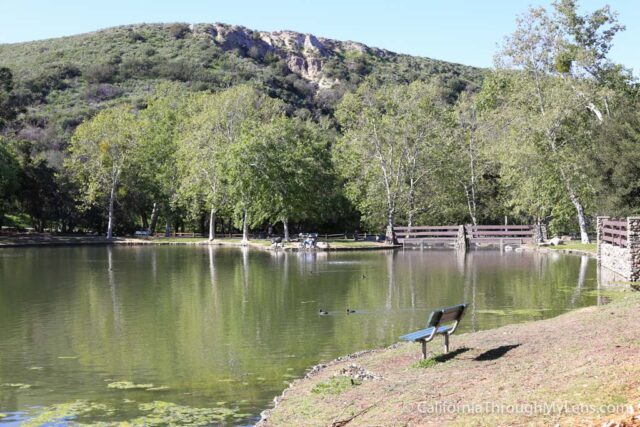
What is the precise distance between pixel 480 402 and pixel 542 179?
4795cm

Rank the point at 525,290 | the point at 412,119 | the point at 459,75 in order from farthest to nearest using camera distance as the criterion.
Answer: the point at 459,75, the point at 412,119, the point at 525,290

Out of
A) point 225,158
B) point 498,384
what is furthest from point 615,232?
point 225,158

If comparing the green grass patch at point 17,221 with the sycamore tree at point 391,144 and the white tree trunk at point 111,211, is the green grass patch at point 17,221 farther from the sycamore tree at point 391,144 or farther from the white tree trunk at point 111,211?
the sycamore tree at point 391,144

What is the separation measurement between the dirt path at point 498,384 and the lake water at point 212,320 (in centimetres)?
159

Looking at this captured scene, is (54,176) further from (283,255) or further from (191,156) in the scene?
(283,255)

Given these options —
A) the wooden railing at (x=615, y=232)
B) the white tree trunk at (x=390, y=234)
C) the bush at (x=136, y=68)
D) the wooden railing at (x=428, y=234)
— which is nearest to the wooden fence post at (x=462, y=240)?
the wooden railing at (x=428, y=234)

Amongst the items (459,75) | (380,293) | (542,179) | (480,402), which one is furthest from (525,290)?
(459,75)

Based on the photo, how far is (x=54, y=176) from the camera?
7694 centimetres

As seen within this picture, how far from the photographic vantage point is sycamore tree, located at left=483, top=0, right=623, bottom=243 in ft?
171

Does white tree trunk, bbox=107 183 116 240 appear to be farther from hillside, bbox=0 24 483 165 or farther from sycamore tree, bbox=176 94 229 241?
hillside, bbox=0 24 483 165

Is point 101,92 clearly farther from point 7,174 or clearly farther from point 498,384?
point 498,384

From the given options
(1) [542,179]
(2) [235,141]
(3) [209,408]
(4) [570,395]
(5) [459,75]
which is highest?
(5) [459,75]

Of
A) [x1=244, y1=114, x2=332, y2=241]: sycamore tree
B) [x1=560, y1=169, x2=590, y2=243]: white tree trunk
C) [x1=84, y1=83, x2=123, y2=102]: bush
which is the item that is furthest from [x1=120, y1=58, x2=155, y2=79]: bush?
[x1=560, y1=169, x2=590, y2=243]: white tree trunk

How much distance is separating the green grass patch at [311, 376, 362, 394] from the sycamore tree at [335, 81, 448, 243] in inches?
2021
